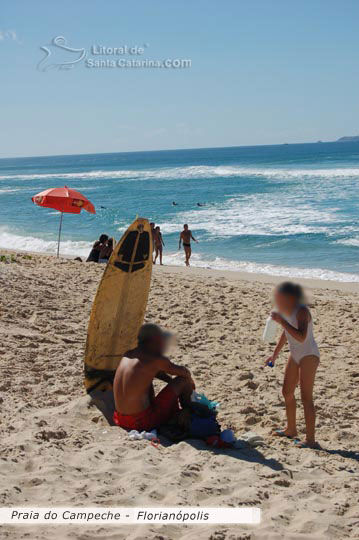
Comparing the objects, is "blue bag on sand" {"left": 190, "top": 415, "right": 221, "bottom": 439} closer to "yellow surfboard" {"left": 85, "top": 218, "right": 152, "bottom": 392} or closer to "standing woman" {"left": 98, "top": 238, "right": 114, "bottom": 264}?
"yellow surfboard" {"left": 85, "top": 218, "right": 152, "bottom": 392}

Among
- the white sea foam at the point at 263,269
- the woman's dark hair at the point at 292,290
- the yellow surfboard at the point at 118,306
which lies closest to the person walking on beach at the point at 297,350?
the woman's dark hair at the point at 292,290

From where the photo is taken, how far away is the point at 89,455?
4.09m

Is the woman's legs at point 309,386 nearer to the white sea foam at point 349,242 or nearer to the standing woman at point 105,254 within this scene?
the standing woman at point 105,254

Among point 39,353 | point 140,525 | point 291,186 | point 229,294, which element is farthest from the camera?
point 291,186

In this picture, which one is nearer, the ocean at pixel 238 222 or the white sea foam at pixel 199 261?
the white sea foam at pixel 199 261

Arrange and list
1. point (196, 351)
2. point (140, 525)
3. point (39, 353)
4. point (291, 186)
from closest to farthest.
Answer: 1. point (140, 525)
2. point (39, 353)
3. point (196, 351)
4. point (291, 186)

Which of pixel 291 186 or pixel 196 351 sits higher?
pixel 291 186

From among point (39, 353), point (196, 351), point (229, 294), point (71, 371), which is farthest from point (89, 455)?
point (229, 294)

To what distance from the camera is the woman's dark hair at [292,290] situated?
424 centimetres

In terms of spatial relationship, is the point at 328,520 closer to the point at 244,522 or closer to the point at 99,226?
the point at 244,522

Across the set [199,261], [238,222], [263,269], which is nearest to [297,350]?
[263,269]

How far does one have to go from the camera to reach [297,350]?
4.48 m

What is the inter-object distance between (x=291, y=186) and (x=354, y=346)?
1401 inches

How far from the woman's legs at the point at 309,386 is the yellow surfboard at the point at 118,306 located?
1.91m
